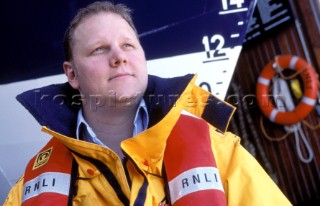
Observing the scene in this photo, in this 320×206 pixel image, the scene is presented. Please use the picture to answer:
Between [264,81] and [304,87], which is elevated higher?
[264,81]

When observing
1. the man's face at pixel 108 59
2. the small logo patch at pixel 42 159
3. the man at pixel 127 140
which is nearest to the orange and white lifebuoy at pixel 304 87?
the man at pixel 127 140

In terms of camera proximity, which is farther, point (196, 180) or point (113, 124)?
point (113, 124)

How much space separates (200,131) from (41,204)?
0.51 meters

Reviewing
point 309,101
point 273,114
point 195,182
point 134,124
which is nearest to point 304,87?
point 309,101

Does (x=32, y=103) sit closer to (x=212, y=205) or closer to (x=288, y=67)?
(x=212, y=205)

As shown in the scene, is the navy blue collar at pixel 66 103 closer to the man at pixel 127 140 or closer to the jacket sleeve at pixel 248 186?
the man at pixel 127 140

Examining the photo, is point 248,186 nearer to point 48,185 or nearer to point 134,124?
point 134,124

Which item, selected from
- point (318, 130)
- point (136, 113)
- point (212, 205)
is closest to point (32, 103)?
point (136, 113)

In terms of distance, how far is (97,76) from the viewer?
3.75 ft

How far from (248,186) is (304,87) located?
2106mm

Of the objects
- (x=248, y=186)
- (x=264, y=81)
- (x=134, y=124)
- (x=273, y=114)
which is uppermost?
(x=264, y=81)

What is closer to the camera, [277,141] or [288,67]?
[288,67]

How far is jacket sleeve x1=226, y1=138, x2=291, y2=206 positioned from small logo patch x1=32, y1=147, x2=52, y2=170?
601mm

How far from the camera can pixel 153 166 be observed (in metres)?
1.06
